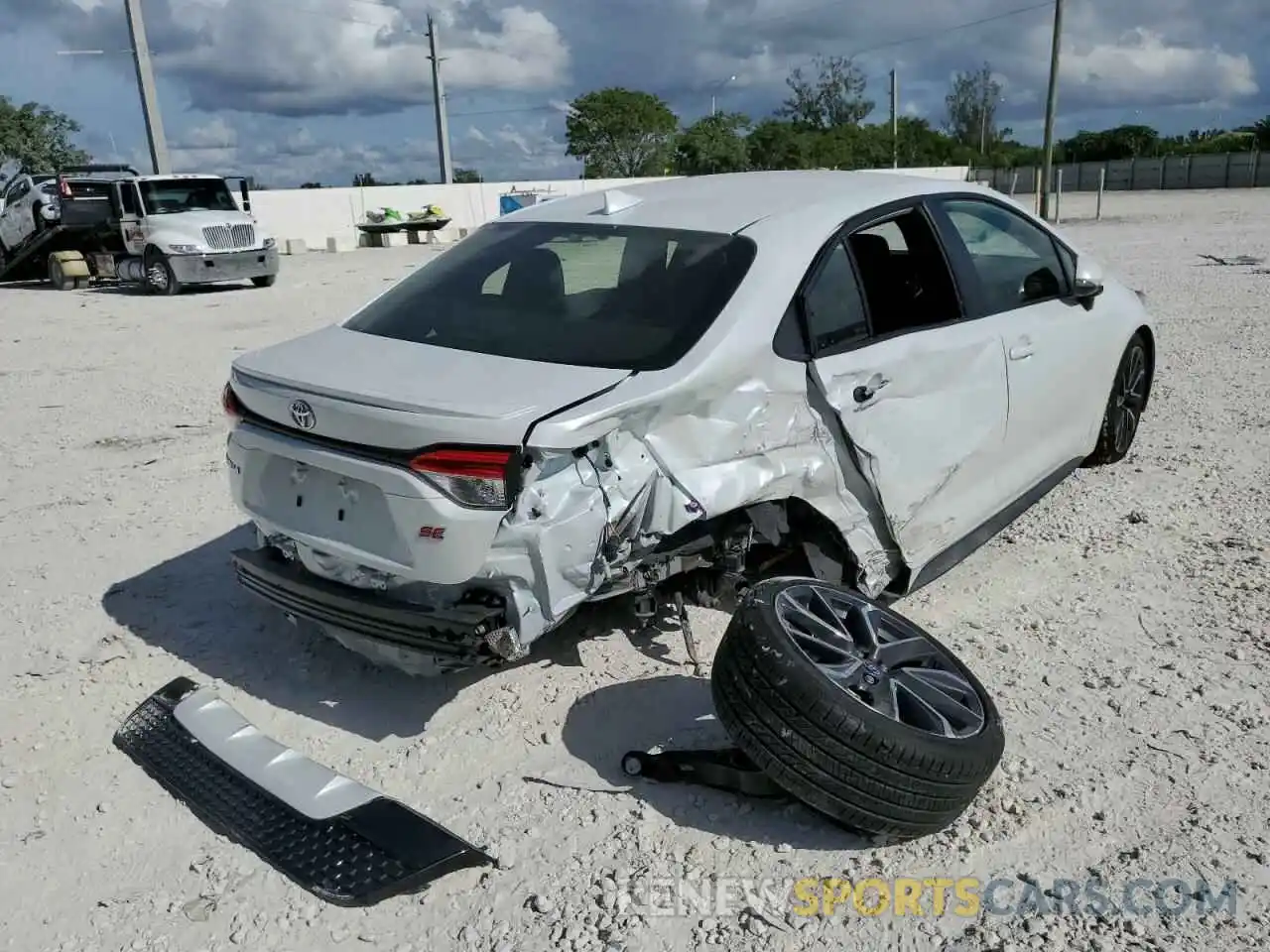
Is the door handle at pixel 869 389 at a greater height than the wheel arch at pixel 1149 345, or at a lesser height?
greater

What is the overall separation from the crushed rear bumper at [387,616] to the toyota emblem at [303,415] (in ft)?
1.65

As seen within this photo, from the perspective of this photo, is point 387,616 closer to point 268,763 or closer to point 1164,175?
point 268,763

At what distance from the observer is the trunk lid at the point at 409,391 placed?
112 inches

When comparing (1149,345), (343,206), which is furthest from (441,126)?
(1149,345)

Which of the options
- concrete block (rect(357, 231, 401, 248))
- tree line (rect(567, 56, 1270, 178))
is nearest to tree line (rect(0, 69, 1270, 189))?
tree line (rect(567, 56, 1270, 178))

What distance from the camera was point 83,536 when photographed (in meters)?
5.22

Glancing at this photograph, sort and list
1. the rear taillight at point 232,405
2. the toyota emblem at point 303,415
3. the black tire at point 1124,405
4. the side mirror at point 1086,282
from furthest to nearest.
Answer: the black tire at point 1124,405, the side mirror at point 1086,282, the rear taillight at point 232,405, the toyota emblem at point 303,415

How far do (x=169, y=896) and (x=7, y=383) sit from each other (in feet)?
29.0

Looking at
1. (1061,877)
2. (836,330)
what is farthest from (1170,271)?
(1061,877)

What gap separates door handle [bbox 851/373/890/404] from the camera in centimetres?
355

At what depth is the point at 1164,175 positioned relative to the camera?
182 ft

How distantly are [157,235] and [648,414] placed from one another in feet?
59.6

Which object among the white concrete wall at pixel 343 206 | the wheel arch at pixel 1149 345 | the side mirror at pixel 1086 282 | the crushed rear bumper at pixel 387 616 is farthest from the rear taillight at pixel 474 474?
the white concrete wall at pixel 343 206

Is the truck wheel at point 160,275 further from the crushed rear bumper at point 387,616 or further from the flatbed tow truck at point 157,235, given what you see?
the crushed rear bumper at point 387,616
